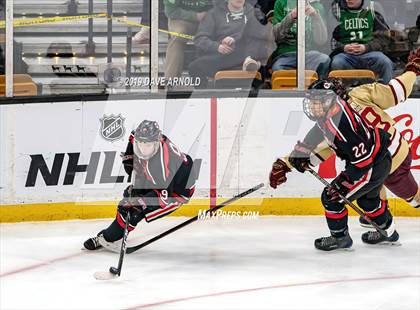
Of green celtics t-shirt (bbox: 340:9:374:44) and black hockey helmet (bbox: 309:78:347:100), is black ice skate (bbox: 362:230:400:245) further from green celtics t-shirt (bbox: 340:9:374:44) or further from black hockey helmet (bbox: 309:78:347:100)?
green celtics t-shirt (bbox: 340:9:374:44)

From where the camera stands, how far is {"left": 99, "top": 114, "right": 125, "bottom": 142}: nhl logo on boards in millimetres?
6871

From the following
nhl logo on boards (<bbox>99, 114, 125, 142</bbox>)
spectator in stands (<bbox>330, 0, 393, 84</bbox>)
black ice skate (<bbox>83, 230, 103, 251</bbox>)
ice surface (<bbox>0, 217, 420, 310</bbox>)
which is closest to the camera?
ice surface (<bbox>0, 217, 420, 310</bbox>)

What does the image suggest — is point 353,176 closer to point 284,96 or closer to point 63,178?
point 284,96

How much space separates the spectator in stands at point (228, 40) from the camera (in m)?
7.06

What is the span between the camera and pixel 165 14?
22.9 ft

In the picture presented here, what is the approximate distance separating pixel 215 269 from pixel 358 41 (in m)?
2.32

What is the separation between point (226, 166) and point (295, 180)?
0.46 m

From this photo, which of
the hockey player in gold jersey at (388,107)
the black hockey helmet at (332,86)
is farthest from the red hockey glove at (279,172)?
the black hockey helmet at (332,86)

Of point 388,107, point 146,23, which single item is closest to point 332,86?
point 388,107

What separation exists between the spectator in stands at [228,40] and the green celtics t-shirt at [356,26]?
1.73ft

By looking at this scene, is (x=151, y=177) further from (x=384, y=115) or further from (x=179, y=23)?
(x=179, y=23)

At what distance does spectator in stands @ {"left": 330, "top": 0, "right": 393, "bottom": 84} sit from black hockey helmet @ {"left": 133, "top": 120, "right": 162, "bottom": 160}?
6.64ft

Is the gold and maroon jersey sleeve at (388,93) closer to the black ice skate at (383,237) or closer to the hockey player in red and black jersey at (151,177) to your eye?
the black ice skate at (383,237)

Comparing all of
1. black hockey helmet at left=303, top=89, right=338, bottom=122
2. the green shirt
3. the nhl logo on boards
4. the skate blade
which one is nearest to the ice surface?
the skate blade
